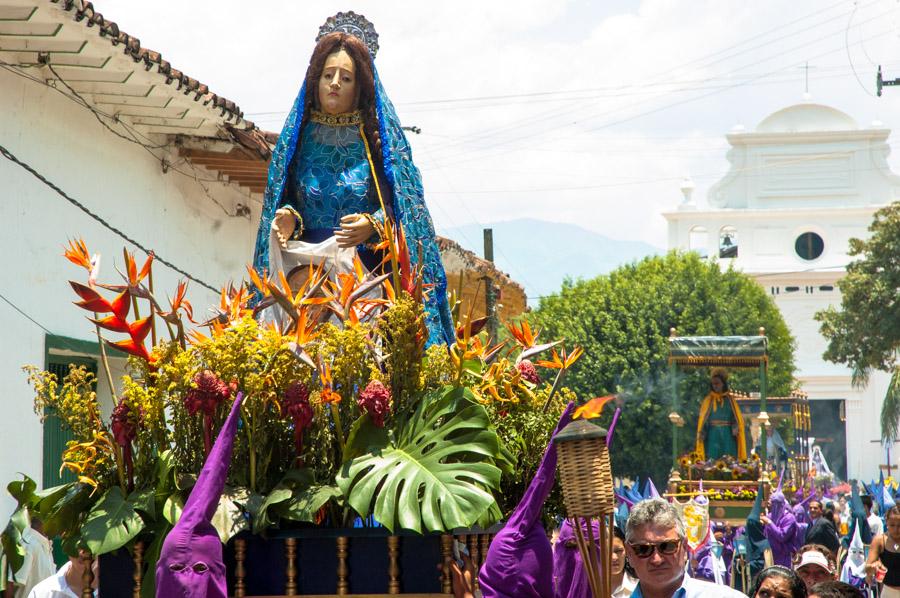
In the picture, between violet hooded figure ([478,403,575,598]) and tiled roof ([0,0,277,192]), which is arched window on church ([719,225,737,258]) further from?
violet hooded figure ([478,403,575,598])

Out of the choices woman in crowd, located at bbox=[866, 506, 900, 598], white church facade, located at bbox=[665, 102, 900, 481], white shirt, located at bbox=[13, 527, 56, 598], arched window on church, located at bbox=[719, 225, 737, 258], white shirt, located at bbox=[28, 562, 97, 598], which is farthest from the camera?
arched window on church, located at bbox=[719, 225, 737, 258]

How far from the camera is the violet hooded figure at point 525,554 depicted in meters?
4.17

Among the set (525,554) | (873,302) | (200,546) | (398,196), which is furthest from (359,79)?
(873,302)

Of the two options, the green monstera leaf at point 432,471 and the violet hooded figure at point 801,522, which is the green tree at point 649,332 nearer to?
the violet hooded figure at point 801,522

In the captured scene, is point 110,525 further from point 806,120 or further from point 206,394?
point 806,120

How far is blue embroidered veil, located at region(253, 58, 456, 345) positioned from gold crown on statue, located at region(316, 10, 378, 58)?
173 mm

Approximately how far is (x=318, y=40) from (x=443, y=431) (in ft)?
8.50

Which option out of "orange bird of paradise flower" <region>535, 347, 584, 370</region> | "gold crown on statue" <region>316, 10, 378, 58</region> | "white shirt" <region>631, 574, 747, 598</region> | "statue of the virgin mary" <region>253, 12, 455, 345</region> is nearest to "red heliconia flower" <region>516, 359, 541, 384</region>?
"orange bird of paradise flower" <region>535, 347, 584, 370</region>

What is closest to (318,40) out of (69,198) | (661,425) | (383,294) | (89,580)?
(383,294)

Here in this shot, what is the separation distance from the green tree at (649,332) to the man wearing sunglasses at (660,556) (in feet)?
94.9

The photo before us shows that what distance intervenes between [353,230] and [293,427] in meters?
1.62

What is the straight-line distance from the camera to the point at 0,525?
988 cm

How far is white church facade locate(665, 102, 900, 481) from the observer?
6269cm

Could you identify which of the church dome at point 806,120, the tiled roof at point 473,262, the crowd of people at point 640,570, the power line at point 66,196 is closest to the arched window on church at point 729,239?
the church dome at point 806,120
